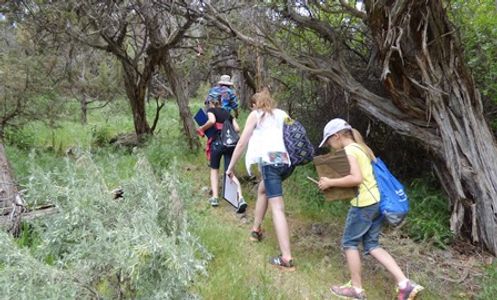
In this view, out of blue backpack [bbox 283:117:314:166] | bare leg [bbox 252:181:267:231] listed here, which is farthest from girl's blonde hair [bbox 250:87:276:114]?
bare leg [bbox 252:181:267:231]

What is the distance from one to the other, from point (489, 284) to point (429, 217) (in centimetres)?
148

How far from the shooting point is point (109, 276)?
8.47ft

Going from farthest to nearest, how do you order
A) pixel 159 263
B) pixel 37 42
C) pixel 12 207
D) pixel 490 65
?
pixel 37 42 → pixel 490 65 → pixel 12 207 → pixel 159 263

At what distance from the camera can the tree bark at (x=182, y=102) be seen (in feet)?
29.8

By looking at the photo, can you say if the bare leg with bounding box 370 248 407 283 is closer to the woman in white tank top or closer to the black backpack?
the woman in white tank top

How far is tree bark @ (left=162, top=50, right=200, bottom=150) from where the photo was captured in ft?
29.8

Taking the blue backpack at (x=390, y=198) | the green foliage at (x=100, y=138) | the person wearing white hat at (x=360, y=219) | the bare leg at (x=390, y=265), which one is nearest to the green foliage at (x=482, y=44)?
the blue backpack at (x=390, y=198)

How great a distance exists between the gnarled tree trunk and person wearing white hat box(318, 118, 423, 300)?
5.90 feet

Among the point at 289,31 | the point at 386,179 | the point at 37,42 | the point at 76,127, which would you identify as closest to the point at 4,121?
the point at 37,42

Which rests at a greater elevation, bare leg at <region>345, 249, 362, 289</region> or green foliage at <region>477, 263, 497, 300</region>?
bare leg at <region>345, 249, 362, 289</region>

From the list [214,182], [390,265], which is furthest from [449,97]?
[214,182]

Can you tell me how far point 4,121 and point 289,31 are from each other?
6165mm

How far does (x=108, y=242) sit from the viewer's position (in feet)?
8.30

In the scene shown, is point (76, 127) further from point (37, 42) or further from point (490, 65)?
point (490, 65)
